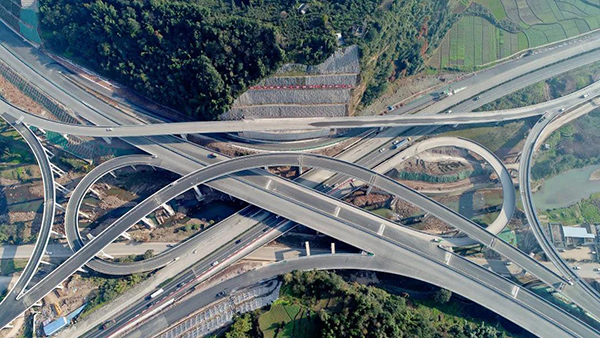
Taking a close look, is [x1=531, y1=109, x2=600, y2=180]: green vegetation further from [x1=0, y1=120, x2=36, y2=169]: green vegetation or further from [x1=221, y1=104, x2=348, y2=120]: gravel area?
[x1=0, y1=120, x2=36, y2=169]: green vegetation

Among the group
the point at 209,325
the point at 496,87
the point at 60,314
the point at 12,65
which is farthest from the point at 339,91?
the point at 12,65

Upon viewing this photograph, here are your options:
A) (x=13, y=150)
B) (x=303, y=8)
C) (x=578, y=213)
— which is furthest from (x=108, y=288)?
(x=578, y=213)

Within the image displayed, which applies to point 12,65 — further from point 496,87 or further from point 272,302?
point 496,87

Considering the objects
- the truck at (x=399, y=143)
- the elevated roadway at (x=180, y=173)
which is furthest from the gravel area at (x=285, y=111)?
the elevated roadway at (x=180, y=173)

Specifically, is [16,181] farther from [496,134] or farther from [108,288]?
[496,134]

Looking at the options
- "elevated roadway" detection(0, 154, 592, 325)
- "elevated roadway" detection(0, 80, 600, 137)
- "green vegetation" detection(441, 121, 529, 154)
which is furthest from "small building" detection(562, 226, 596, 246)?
"elevated roadway" detection(0, 80, 600, 137)

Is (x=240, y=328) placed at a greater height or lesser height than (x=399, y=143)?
lesser
